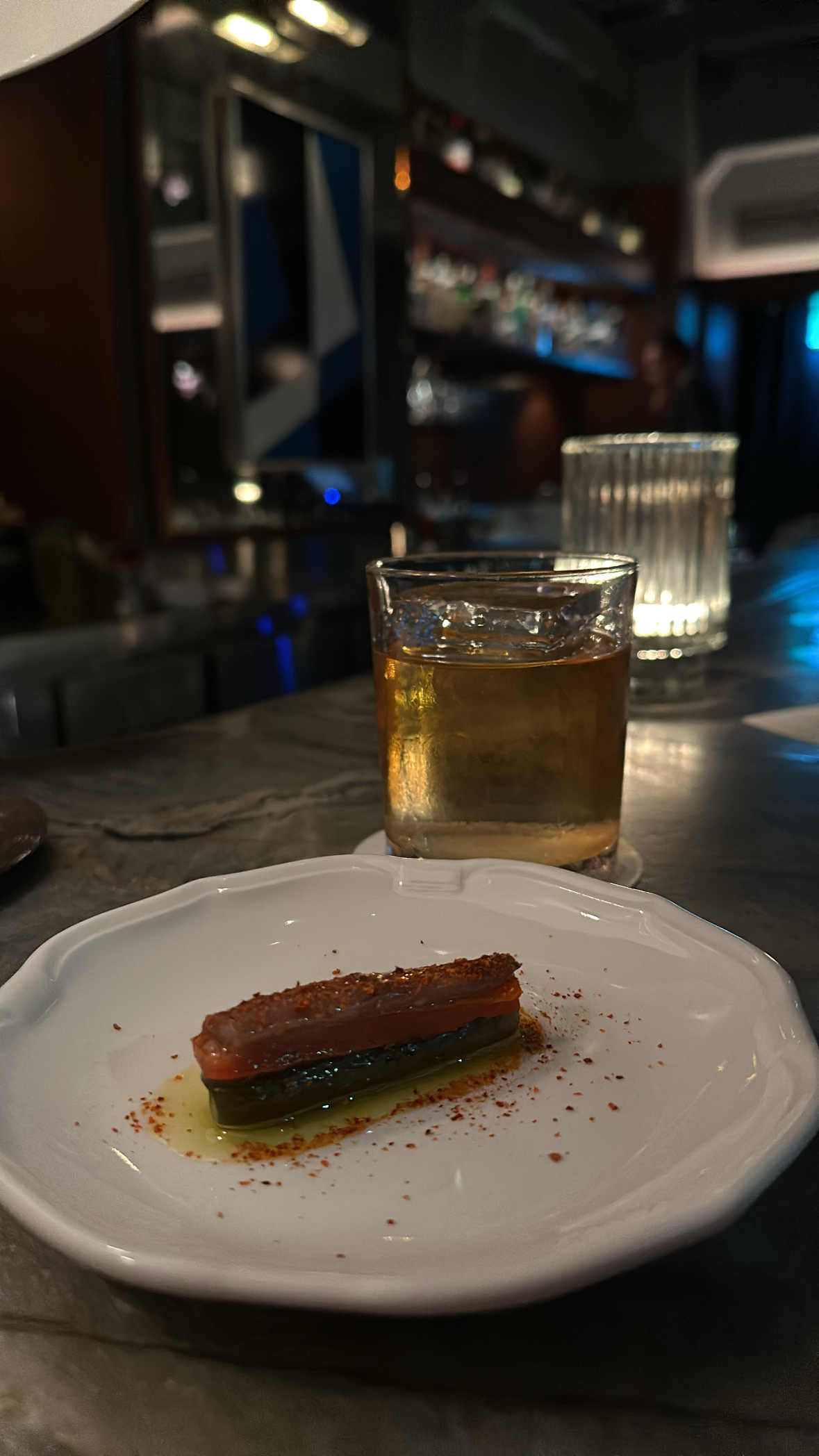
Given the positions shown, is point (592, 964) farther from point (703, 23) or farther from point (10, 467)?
point (703, 23)

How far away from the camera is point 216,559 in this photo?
10.5 feet

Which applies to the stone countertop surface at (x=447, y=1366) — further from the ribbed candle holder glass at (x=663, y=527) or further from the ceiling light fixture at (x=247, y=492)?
the ceiling light fixture at (x=247, y=492)

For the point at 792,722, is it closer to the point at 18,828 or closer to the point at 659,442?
the point at 659,442

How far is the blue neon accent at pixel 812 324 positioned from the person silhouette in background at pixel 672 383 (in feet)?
2.29

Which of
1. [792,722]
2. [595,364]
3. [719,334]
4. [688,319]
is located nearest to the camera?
[792,722]

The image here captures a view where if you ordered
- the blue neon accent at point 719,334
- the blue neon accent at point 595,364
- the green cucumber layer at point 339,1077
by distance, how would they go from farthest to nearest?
the blue neon accent at point 719,334
the blue neon accent at point 595,364
the green cucumber layer at point 339,1077

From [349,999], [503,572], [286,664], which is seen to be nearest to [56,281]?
[286,664]

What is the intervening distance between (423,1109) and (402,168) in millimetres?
3868

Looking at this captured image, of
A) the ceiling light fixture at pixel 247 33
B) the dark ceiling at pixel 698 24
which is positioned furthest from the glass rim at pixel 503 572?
the dark ceiling at pixel 698 24

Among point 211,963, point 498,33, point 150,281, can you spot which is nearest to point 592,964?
point 211,963

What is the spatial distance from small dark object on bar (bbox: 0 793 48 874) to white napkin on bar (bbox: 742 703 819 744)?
768 mm

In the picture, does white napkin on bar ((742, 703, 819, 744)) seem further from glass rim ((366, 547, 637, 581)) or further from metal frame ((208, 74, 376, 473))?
metal frame ((208, 74, 376, 473))

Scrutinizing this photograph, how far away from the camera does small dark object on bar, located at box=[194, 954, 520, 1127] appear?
1.31 ft

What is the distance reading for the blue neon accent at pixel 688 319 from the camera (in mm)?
5613
